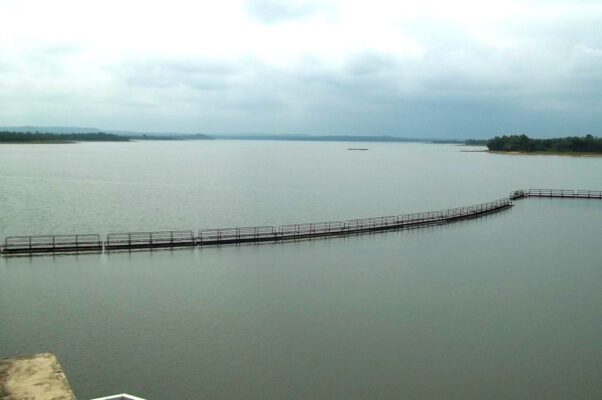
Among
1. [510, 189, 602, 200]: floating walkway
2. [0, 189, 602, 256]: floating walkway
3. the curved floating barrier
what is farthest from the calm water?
[510, 189, 602, 200]: floating walkway

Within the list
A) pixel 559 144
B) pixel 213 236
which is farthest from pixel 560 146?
pixel 213 236

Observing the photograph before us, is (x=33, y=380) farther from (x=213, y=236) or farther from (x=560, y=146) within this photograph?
(x=560, y=146)

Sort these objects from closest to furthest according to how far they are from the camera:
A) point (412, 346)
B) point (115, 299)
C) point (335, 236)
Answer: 1. point (412, 346)
2. point (115, 299)
3. point (335, 236)

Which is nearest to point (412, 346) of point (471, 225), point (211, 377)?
point (211, 377)

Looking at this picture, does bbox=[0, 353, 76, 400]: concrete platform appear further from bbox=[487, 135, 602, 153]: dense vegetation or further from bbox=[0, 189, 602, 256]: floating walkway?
bbox=[487, 135, 602, 153]: dense vegetation

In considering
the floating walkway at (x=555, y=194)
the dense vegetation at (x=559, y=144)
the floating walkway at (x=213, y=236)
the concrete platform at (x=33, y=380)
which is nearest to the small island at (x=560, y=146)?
the dense vegetation at (x=559, y=144)

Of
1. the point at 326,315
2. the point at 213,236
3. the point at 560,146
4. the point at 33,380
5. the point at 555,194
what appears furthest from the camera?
the point at 560,146

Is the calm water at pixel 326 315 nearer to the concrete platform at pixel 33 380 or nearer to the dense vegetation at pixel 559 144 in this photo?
the concrete platform at pixel 33 380

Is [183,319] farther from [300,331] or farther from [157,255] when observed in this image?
[157,255]
